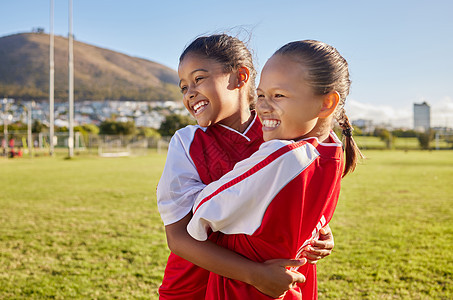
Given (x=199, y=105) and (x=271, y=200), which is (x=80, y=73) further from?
(x=271, y=200)

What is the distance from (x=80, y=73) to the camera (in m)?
142

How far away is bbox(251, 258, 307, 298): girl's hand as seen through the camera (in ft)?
3.55

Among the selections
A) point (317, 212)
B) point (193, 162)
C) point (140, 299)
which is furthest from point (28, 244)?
point (317, 212)

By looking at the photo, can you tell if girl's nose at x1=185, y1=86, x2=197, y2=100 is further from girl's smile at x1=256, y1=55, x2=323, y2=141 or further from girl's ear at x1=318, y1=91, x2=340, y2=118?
girl's ear at x1=318, y1=91, x2=340, y2=118

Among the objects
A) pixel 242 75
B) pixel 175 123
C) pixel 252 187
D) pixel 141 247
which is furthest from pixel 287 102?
pixel 175 123

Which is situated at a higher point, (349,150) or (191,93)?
(191,93)

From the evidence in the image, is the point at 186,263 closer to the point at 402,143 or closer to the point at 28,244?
the point at 28,244

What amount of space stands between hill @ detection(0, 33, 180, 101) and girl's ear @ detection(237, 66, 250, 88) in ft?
421

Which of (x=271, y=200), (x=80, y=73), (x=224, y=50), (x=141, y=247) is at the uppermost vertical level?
(x=80, y=73)

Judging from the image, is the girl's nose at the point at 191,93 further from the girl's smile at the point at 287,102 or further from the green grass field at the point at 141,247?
the green grass field at the point at 141,247

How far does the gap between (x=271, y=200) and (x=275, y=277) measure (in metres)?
0.23

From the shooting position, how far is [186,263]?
1.40 meters

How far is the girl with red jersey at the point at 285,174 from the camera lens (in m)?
1.02

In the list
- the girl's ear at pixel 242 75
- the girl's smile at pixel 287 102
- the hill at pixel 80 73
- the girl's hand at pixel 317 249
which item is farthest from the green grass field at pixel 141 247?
the hill at pixel 80 73
